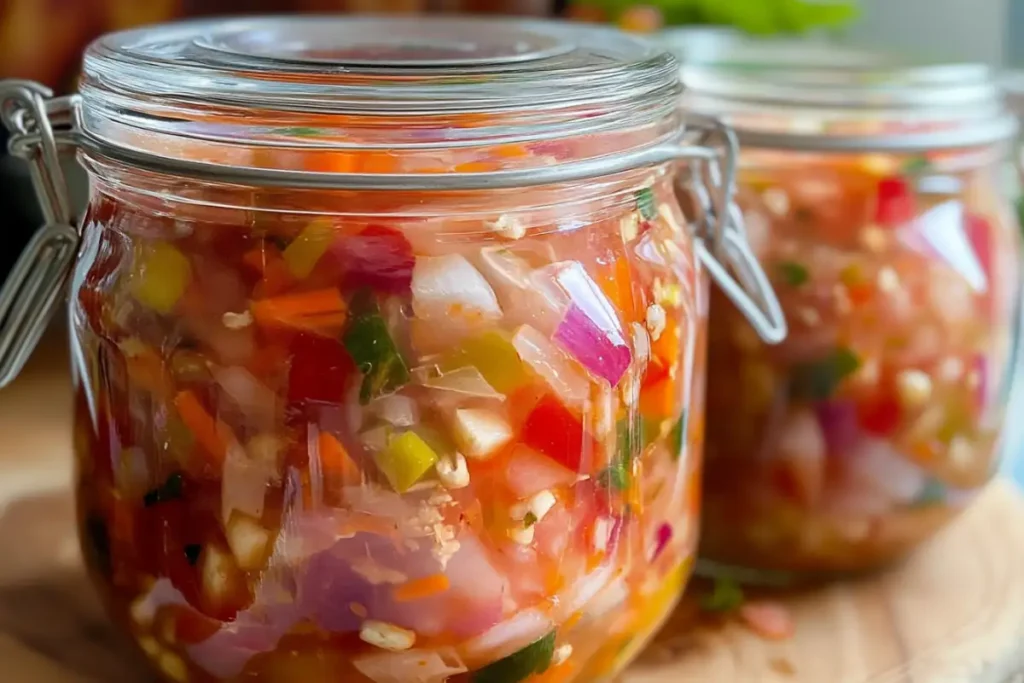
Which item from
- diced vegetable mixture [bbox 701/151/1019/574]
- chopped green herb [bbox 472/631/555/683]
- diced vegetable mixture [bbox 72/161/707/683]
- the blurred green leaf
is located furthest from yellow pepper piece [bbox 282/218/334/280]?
the blurred green leaf

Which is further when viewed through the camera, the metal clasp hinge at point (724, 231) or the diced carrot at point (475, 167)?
the metal clasp hinge at point (724, 231)

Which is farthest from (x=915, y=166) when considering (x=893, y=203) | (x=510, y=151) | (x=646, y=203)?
(x=510, y=151)

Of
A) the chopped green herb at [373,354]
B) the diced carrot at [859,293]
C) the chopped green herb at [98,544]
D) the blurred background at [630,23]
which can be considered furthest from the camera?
the blurred background at [630,23]

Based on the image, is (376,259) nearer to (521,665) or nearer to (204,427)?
(204,427)

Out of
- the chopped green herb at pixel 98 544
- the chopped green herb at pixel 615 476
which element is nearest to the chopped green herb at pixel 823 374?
the chopped green herb at pixel 615 476

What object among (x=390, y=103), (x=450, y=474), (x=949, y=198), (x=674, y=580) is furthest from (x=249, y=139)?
(x=949, y=198)

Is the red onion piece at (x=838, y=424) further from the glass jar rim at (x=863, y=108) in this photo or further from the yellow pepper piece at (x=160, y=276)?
the yellow pepper piece at (x=160, y=276)
